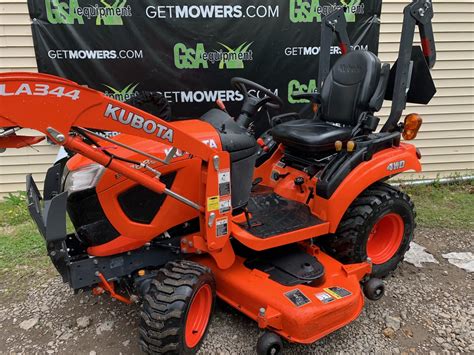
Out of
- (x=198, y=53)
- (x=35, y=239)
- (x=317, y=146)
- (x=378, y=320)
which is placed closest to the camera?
(x=378, y=320)

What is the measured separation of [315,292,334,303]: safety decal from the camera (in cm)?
251

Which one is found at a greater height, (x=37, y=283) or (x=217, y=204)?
(x=217, y=204)

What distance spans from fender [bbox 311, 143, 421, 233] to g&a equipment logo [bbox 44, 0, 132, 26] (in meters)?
2.88

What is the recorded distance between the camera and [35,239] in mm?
4023

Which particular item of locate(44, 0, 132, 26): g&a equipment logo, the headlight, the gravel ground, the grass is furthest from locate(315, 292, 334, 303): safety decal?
locate(44, 0, 132, 26): g&a equipment logo

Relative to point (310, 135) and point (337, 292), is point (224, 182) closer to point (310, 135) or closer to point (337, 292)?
point (337, 292)

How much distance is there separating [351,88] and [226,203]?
1649 millimetres

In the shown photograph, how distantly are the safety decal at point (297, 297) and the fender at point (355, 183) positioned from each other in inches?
28.0

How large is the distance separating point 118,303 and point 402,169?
2317 millimetres

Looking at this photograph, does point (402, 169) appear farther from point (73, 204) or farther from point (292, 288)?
point (73, 204)

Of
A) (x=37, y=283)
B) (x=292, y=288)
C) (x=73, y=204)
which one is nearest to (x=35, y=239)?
(x=37, y=283)

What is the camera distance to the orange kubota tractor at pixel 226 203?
2.16 meters

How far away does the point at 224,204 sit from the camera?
8.38 ft

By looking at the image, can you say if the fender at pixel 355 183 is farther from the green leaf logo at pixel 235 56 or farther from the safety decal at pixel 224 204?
the green leaf logo at pixel 235 56
